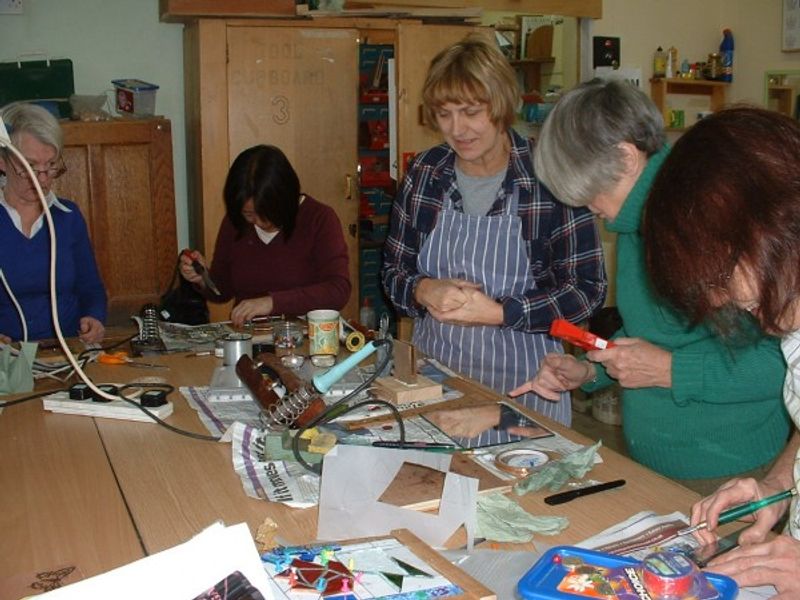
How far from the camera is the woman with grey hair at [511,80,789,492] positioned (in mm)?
1675

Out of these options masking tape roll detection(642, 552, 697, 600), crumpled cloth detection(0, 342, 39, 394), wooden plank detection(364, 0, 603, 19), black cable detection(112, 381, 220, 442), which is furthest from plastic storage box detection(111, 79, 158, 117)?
masking tape roll detection(642, 552, 697, 600)

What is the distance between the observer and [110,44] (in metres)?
4.43

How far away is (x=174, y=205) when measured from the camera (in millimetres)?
4293

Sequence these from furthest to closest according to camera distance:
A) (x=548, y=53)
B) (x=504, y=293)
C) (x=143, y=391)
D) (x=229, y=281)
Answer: (x=548, y=53) → (x=229, y=281) → (x=504, y=293) → (x=143, y=391)

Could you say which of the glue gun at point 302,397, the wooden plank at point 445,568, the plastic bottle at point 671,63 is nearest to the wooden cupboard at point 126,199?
the glue gun at point 302,397

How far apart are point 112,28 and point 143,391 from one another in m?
2.97

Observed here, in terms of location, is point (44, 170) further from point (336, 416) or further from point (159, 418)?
point (336, 416)

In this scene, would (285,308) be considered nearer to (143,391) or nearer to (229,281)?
(229,281)

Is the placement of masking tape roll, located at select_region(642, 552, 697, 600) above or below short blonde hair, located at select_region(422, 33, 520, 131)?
below

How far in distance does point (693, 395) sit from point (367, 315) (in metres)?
2.85

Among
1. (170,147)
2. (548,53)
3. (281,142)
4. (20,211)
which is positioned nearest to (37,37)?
(170,147)

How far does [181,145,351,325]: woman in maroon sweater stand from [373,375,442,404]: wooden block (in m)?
→ 1.04

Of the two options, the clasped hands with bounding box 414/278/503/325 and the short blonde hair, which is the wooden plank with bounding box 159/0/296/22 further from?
the clasped hands with bounding box 414/278/503/325

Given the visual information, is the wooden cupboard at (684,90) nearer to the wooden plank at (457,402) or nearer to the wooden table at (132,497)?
the wooden plank at (457,402)
